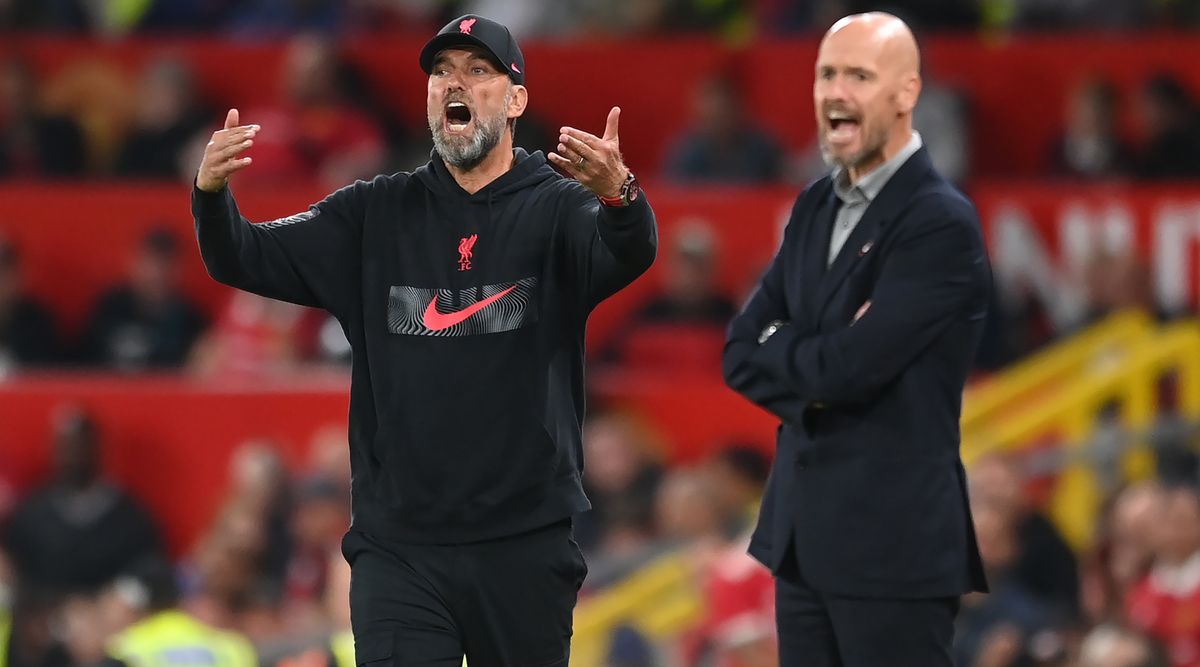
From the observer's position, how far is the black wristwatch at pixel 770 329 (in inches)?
205

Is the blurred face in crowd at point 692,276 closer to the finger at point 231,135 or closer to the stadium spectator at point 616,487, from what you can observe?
the stadium spectator at point 616,487

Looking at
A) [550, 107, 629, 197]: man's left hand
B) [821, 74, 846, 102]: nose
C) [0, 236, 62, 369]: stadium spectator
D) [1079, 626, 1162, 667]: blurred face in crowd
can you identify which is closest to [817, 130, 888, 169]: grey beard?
[821, 74, 846, 102]: nose

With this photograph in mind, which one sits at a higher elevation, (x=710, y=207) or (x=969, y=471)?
(x=710, y=207)

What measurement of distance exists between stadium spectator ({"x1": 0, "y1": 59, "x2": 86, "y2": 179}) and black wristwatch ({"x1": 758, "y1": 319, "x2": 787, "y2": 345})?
821 centimetres

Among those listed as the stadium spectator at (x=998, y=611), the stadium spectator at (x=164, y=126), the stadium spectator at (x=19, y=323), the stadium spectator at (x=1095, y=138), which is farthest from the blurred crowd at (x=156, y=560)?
the stadium spectator at (x=1095, y=138)

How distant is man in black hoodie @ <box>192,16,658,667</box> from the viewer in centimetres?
486

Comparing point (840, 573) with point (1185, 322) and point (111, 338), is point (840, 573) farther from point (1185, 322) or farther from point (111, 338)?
point (111, 338)

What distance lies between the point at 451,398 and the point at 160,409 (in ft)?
20.9

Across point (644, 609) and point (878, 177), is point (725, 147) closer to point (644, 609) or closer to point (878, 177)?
point (644, 609)

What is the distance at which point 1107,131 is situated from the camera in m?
11.4

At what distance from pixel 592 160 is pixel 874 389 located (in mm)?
844

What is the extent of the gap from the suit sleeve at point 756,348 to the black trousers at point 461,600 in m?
0.56

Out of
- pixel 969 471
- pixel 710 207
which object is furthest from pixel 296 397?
pixel 969 471

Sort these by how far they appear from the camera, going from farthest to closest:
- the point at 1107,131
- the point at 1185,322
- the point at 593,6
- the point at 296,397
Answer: the point at 593,6 → the point at 1107,131 → the point at 296,397 → the point at 1185,322
